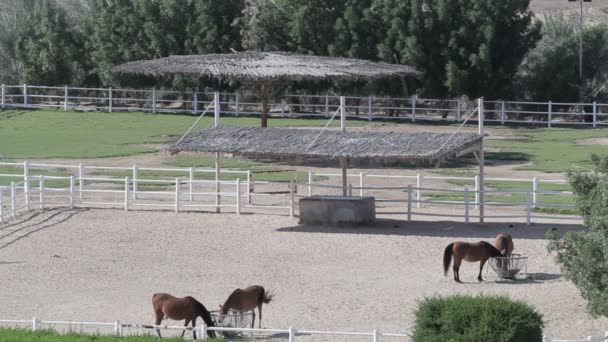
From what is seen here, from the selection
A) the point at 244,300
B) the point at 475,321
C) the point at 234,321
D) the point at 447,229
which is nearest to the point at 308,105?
the point at 447,229

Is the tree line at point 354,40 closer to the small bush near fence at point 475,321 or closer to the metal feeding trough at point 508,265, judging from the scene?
the metal feeding trough at point 508,265

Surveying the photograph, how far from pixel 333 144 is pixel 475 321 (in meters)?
13.4

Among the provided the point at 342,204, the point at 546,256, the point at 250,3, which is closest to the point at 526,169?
the point at 342,204

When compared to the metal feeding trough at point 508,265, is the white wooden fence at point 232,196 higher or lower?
higher

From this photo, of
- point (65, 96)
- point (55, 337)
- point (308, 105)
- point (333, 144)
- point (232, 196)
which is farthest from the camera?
point (65, 96)

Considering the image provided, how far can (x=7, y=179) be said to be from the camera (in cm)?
3569

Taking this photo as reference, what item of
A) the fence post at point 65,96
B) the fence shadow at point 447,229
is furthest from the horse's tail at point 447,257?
the fence post at point 65,96

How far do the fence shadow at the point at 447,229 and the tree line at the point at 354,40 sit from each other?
790 inches

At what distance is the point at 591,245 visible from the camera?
18.4m

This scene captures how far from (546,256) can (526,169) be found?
1277 cm

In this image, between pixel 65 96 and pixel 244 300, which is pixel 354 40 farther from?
pixel 244 300

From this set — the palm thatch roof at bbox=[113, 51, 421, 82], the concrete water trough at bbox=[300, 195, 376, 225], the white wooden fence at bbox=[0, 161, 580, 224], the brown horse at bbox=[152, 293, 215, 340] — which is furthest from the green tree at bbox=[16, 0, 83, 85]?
the brown horse at bbox=[152, 293, 215, 340]

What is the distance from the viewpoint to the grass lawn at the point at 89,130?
4225 centimetres

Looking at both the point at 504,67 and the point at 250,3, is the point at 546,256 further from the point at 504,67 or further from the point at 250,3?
the point at 250,3
